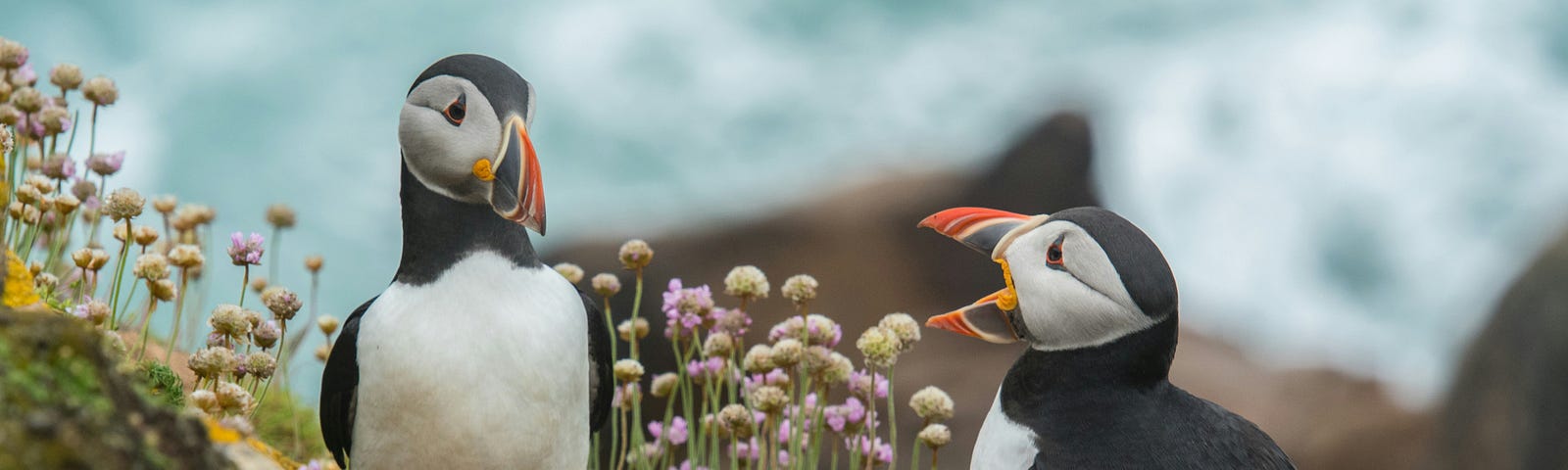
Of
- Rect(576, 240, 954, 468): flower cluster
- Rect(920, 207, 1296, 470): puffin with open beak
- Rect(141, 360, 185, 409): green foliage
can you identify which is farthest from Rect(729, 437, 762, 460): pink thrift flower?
Rect(141, 360, 185, 409): green foliage

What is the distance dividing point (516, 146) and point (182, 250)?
1.06 meters

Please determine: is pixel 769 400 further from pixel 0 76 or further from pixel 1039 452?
pixel 0 76

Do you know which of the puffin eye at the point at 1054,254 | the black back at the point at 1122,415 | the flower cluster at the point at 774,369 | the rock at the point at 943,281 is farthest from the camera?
the rock at the point at 943,281

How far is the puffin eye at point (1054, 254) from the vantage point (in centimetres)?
295

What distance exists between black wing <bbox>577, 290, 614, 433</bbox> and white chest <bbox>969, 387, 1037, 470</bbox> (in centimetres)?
97

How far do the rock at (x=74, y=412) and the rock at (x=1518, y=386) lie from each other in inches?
267

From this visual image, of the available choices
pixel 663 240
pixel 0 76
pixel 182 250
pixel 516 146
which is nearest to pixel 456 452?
pixel 516 146

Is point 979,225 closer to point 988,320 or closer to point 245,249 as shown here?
point 988,320

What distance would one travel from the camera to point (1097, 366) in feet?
9.57

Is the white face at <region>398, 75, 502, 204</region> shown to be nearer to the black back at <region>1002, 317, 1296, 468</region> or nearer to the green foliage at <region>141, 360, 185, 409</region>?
the green foliage at <region>141, 360, 185, 409</region>

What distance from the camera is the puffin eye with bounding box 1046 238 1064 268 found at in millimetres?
2949

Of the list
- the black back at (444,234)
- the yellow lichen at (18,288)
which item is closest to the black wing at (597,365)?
the black back at (444,234)

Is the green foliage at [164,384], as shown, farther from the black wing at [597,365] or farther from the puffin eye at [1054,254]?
the puffin eye at [1054,254]

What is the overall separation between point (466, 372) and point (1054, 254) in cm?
137
